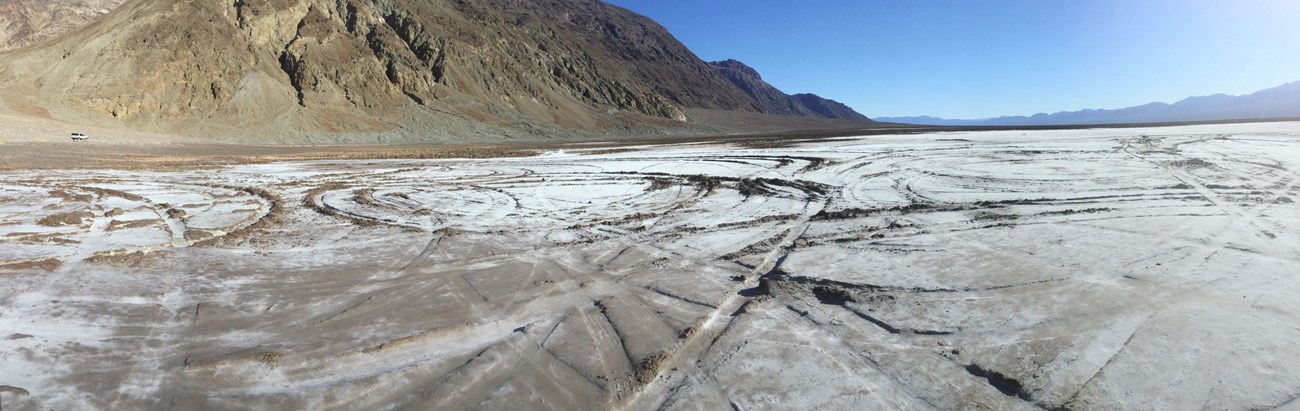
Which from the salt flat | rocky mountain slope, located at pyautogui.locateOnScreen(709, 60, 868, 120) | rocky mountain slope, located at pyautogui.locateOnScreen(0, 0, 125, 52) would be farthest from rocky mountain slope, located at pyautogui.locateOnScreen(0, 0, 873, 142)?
rocky mountain slope, located at pyautogui.locateOnScreen(709, 60, 868, 120)

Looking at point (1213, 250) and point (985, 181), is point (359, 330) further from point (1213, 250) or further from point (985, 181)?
point (985, 181)

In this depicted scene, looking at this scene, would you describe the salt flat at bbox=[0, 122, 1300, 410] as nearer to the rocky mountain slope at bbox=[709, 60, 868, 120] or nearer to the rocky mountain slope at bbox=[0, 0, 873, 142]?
the rocky mountain slope at bbox=[0, 0, 873, 142]

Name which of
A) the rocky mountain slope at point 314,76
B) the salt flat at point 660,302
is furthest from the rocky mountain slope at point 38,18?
the salt flat at point 660,302

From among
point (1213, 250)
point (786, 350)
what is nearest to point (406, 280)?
point (786, 350)

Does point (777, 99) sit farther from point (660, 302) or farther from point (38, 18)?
point (660, 302)

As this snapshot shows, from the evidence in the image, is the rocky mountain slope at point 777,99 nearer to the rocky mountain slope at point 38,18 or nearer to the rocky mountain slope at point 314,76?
the rocky mountain slope at point 314,76
